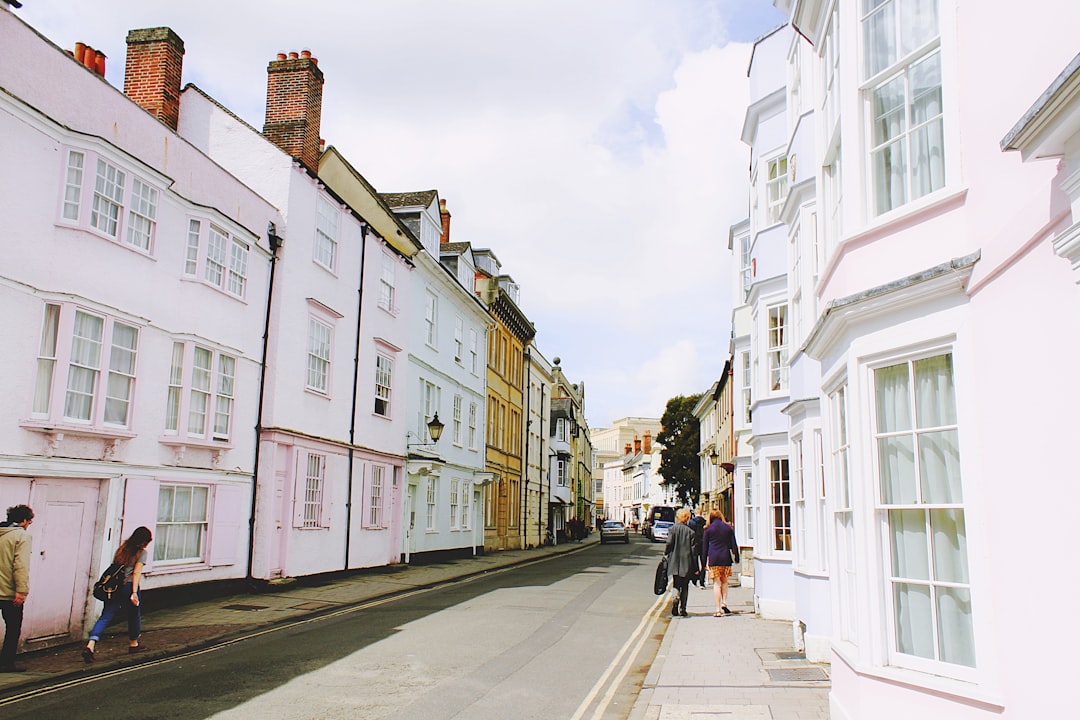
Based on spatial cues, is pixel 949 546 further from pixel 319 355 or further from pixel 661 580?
pixel 319 355

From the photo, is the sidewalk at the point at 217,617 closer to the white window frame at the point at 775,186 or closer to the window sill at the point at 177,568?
the window sill at the point at 177,568

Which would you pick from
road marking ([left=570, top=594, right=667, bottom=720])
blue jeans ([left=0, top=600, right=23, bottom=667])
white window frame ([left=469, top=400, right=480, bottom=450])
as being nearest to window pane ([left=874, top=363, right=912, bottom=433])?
road marking ([left=570, top=594, right=667, bottom=720])

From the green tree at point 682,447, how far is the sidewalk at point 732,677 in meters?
47.9

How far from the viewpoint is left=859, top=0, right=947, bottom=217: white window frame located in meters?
5.75

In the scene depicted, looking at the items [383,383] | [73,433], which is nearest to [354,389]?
[383,383]

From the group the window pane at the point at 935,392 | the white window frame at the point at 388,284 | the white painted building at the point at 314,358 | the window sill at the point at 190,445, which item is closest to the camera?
the window pane at the point at 935,392

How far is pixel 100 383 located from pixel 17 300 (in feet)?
6.26

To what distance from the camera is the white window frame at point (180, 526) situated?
47.0ft

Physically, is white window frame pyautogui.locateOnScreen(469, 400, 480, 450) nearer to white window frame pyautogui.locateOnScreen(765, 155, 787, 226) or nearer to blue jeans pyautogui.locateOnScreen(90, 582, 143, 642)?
white window frame pyautogui.locateOnScreen(765, 155, 787, 226)

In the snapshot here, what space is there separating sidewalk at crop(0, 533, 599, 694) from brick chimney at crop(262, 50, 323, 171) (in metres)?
10.5

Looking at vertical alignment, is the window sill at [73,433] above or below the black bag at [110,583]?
above

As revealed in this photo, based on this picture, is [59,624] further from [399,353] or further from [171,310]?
[399,353]

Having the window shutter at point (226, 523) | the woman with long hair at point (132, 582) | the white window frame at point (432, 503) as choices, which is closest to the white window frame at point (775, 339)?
the window shutter at point (226, 523)

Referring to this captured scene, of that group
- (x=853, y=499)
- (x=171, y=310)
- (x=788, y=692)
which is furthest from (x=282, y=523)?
(x=853, y=499)
